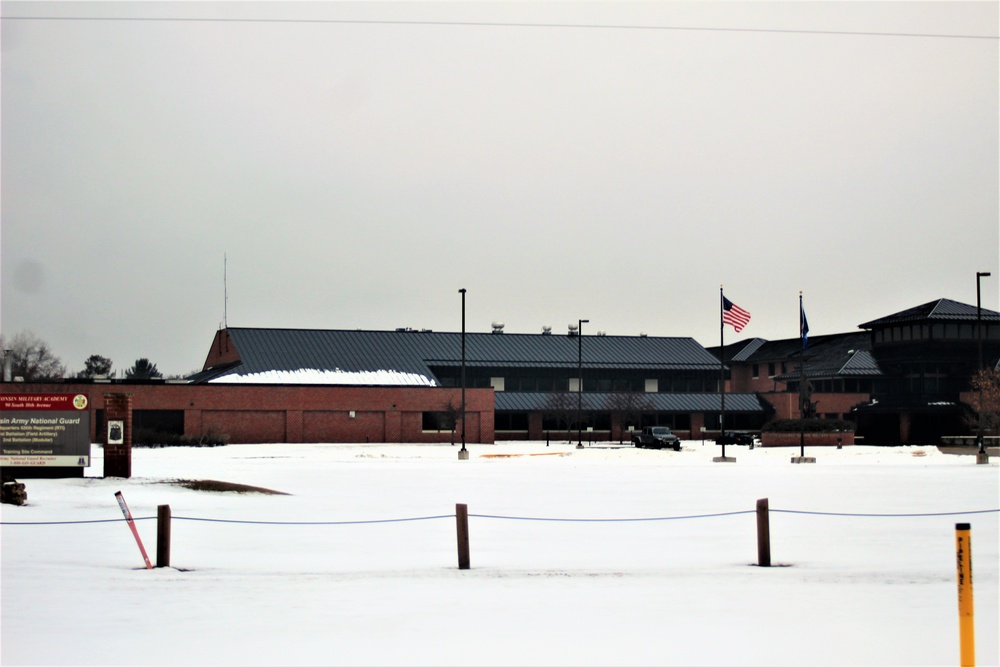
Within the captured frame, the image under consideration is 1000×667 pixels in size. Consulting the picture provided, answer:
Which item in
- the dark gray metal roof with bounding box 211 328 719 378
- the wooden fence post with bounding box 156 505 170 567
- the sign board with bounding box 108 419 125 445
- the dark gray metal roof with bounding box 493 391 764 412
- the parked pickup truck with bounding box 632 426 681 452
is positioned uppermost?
the dark gray metal roof with bounding box 211 328 719 378

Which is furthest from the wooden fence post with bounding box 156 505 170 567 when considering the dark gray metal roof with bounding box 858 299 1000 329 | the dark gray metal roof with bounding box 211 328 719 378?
the dark gray metal roof with bounding box 858 299 1000 329

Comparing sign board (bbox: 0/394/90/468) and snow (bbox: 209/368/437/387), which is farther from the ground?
snow (bbox: 209/368/437/387)

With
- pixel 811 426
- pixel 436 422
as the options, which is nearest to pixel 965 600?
pixel 811 426

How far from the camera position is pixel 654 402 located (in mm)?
94125

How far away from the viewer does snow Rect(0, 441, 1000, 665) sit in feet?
34.9

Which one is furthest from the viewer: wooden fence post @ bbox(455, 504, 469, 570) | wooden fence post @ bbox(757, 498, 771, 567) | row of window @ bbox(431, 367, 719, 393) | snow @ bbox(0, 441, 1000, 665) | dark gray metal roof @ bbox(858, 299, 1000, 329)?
row of window @ bbox(431, 367, 719, 393)

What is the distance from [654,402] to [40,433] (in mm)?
69687

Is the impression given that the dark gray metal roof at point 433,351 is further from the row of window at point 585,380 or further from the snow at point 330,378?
the snow at point 330,378

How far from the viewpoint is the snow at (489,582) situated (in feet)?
34.9

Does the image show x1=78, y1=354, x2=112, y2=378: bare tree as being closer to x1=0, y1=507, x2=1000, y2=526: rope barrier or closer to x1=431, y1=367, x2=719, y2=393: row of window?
x1=431, y1=367, x2=719, y2=393: row of window

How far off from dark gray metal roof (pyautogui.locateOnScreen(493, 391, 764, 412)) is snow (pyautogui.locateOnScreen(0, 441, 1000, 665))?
61.0 m

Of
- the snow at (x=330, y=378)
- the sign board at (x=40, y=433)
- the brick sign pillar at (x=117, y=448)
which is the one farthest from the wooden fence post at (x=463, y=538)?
the snow at (x=330, y=378)

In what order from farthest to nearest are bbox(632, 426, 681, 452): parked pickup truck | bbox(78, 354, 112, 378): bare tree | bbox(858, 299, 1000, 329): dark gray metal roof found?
bbox(78, 354, 112, 378): bare tree < bbox(858, 299, 1000, 329): dark gray metal roof < bbox(632, 426, 681, 452): parked pickup truck

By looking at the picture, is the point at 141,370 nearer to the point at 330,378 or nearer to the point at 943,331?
the point at 330,378
